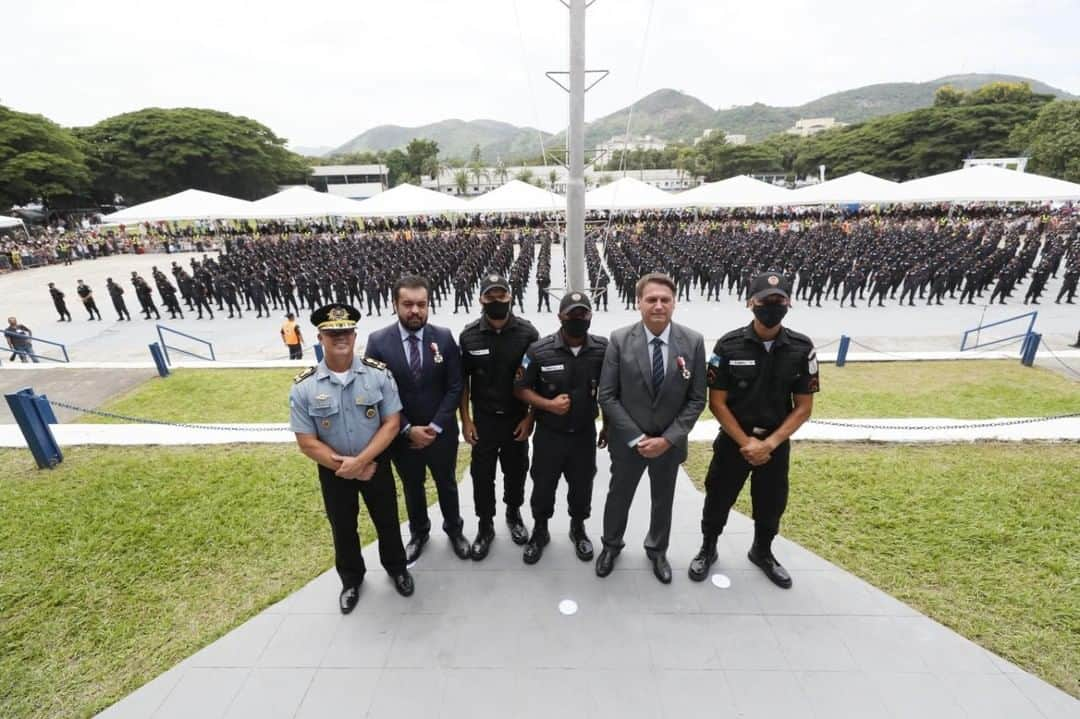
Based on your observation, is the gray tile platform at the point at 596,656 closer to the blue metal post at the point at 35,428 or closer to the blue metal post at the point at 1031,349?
the blue metal post at the point at 35,428

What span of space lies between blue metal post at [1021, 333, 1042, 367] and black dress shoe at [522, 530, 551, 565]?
7390 millimetres

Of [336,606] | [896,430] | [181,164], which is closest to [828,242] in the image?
[896,430]

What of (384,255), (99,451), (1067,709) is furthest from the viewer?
(384,255)

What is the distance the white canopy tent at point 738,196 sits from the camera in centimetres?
1905

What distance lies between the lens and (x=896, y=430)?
4719mm

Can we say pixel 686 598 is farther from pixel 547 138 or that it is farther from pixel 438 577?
pixel 547 138

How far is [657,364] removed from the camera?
108 inches

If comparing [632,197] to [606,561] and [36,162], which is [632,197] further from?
[36,162]

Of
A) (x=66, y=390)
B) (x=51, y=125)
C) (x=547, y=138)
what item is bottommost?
(x=66, y=390)

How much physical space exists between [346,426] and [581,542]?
1727 mm

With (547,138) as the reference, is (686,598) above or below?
below

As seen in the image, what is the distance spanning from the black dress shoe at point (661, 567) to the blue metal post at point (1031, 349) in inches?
269

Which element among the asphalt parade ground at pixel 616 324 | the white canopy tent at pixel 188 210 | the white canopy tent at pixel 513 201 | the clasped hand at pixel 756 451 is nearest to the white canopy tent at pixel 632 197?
the white canopy tent at pixel 513 201

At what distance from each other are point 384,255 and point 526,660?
1647 centimetres
